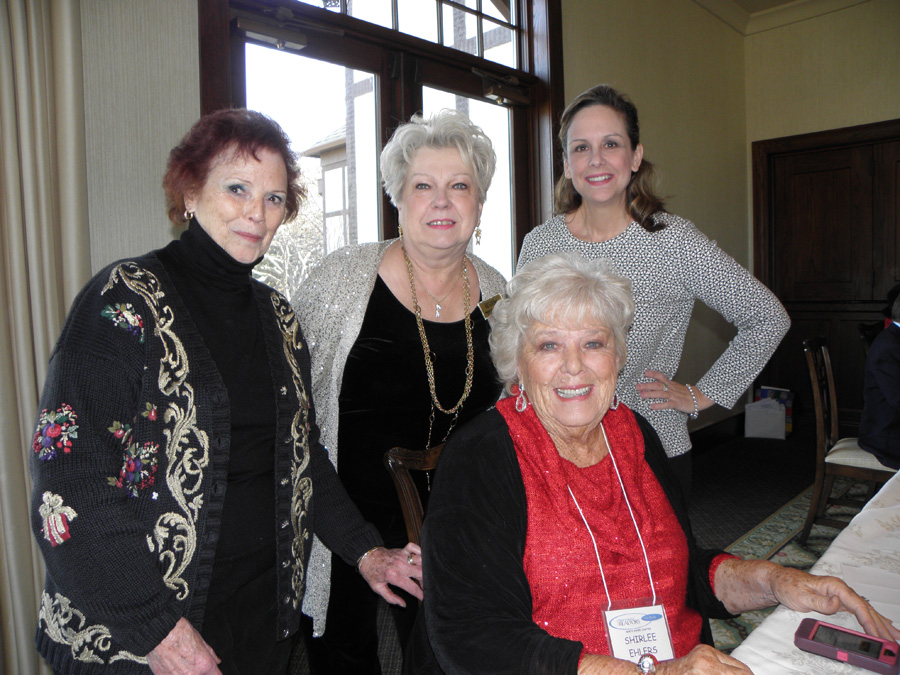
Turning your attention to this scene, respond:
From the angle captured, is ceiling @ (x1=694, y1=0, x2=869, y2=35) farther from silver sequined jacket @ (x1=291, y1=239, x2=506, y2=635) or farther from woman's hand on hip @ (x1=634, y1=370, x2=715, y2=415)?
silver sequined jacket @ (x1=291, y1=239, x2=506, y2=635)

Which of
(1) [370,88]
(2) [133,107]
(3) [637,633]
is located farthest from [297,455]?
(1) [370,88]

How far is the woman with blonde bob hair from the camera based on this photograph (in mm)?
1572

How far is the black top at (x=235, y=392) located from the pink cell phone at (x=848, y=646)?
3.07 ft

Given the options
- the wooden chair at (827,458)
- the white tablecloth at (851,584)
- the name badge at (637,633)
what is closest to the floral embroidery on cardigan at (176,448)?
the name badge at (637,633)

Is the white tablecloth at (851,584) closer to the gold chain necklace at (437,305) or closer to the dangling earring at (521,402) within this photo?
the dangling earring at (521,402)

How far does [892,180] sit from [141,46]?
613cm

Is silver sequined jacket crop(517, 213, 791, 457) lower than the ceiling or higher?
lower

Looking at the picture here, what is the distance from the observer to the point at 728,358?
6.43 ft

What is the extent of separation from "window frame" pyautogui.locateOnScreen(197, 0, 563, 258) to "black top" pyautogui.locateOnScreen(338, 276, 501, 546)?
1.27 meters

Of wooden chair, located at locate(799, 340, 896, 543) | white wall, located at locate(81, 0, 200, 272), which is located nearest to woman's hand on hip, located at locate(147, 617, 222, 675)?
white wall, located at locate(81, 0, 200, 272)

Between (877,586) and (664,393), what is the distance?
0.75 meters

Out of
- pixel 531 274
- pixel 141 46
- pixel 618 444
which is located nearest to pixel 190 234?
pixel 531 274

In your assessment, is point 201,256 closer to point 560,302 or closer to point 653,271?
point 560,302

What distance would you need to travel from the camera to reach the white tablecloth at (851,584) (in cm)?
93
